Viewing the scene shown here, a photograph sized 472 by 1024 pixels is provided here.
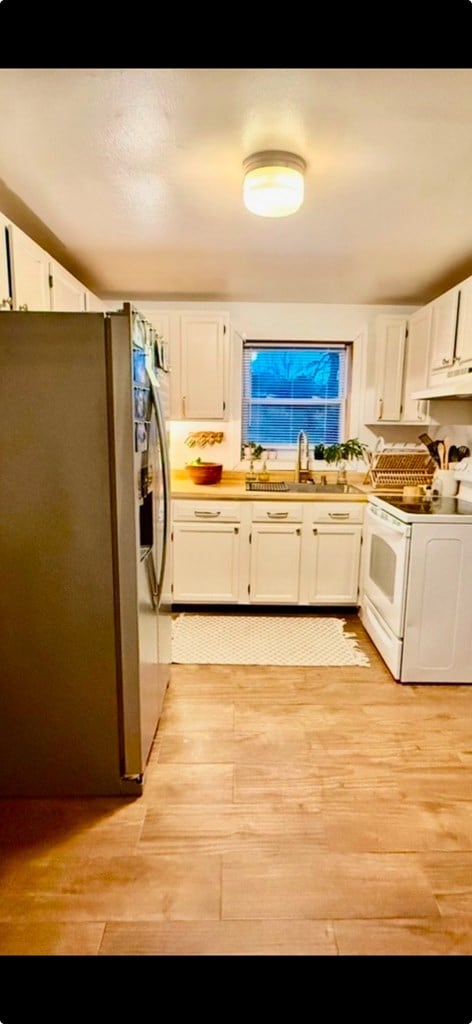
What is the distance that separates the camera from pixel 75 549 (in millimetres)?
1633

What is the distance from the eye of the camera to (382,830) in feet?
5.32

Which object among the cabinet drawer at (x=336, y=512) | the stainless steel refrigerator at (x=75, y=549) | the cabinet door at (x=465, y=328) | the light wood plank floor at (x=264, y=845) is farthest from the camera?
Result: the cabinet drawer at (x=336, y=512)

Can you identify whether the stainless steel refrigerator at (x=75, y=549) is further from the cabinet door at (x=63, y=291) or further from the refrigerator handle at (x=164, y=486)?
the cabinet door at (x=63, y=291)

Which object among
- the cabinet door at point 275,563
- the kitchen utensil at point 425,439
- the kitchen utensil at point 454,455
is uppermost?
the kitchen utensil at point 425,439

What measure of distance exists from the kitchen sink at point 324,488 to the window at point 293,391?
0.41 m

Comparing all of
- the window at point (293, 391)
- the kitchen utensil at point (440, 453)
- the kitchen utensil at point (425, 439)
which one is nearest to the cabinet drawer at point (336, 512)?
the kitchen utensil at point (440, 453)

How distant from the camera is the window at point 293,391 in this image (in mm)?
3793

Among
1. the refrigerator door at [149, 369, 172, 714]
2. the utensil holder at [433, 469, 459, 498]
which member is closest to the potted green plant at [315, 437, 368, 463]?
the utensil holder at [433, 469, 459, 498]

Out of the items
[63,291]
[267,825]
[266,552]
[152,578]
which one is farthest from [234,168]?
[267,825]

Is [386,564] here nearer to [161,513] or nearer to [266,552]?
[266,552]

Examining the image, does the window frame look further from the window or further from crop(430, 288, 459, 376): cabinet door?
crop(430, 288, 459, 376): cabinet door

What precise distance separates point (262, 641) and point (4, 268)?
2357mm

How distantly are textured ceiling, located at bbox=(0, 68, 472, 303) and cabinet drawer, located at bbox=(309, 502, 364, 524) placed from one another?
1.48 metres
